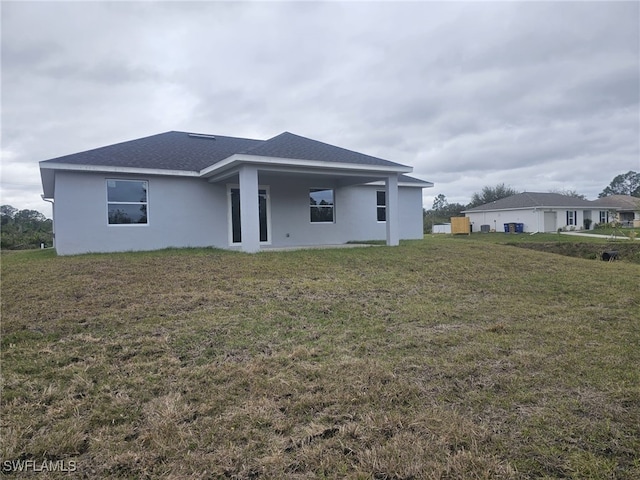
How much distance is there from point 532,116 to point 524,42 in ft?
39.8

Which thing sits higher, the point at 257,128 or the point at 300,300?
the point at 257,128

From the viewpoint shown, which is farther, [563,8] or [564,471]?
[563,8]

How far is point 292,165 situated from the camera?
11.3 m

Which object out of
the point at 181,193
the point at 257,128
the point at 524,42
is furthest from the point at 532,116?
the point at 181,193

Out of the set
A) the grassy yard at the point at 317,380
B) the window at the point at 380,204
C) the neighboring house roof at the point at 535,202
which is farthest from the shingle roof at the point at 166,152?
the neighboring house roof at the point at 535,202

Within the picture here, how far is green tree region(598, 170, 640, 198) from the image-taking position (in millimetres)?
70400

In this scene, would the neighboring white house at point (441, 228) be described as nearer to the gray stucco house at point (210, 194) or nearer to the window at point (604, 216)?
the window at point (604, 216)

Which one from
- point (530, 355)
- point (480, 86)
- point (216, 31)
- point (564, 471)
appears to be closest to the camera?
point (564, 471)

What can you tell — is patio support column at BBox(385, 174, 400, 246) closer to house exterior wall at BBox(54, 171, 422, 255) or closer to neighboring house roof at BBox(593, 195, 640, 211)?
house exterior wall at BBox(54, 171, 422, 255)

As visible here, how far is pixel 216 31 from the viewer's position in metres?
12.1

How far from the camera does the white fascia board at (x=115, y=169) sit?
10961 mm

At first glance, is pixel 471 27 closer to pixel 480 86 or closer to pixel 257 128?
pixel 480 86

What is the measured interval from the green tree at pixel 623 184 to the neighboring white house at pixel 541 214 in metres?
40.0

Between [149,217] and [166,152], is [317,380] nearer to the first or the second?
[149,217]
